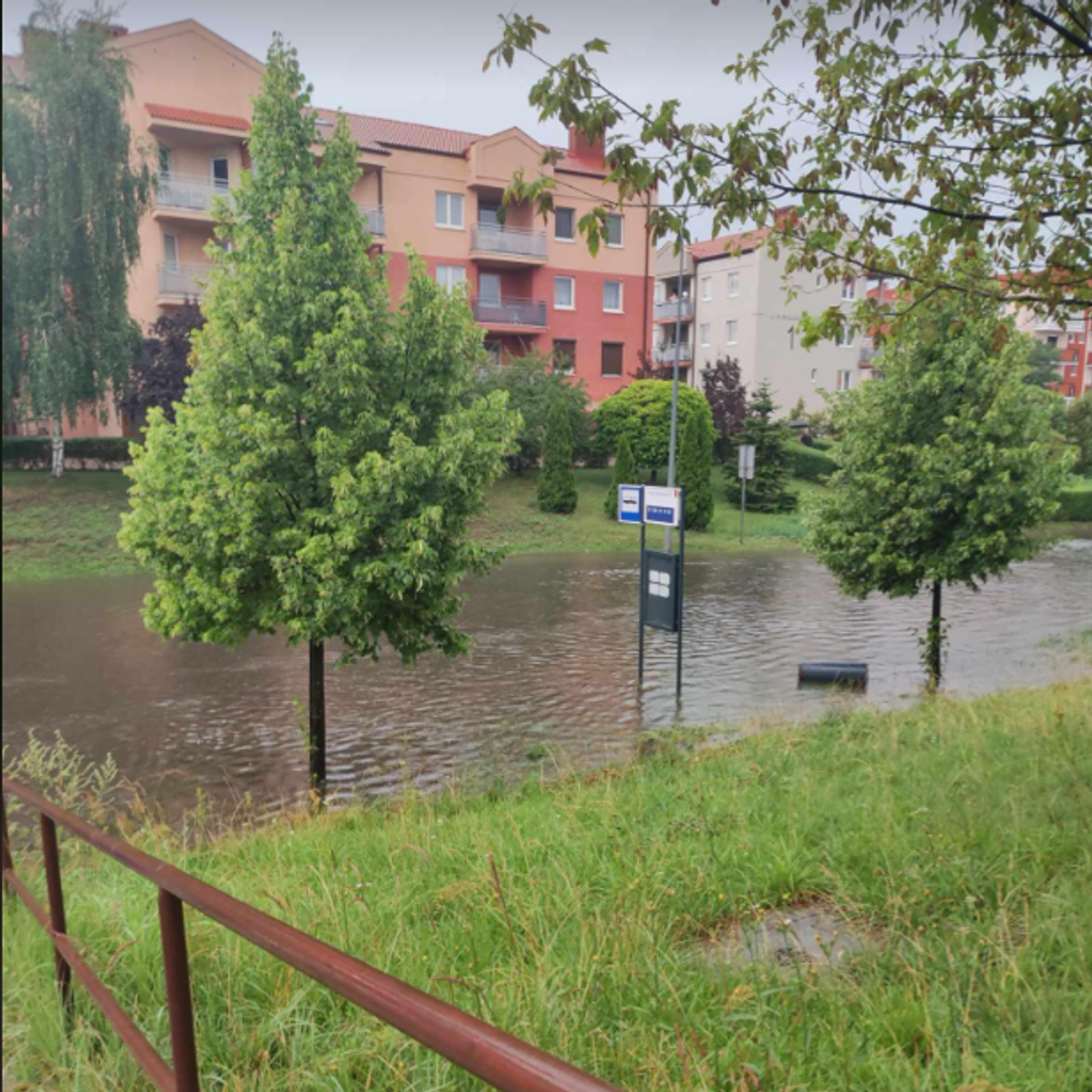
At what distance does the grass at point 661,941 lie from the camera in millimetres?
1854

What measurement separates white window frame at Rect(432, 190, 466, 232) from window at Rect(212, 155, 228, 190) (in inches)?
26.9

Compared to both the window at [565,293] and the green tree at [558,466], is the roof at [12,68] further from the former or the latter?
the green tree at [558,466]

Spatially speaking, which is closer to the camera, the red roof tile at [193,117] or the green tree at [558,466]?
the red roof tile at [193,117]

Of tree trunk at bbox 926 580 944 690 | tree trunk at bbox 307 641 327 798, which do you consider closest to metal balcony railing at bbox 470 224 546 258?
tree trunk at bbox 307 641 327 798

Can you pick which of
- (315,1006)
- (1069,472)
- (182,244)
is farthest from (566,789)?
(1069,472)

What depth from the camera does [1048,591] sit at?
6094 mm

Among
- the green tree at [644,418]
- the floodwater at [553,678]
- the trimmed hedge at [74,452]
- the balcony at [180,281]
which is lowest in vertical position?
the floodwater at [553,678]

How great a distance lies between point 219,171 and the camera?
2910 mm

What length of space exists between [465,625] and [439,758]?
3.45 feet

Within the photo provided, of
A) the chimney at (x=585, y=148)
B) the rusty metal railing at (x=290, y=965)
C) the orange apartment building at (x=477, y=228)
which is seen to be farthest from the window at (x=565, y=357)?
the rusty metal railing at (x=290, y=965)

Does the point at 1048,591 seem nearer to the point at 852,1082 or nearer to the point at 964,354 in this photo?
the point at 964,354

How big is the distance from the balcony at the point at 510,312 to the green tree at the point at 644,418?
0.35 metres

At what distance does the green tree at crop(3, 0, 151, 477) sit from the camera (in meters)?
1.02

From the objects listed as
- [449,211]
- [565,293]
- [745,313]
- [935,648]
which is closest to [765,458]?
[745,313]
